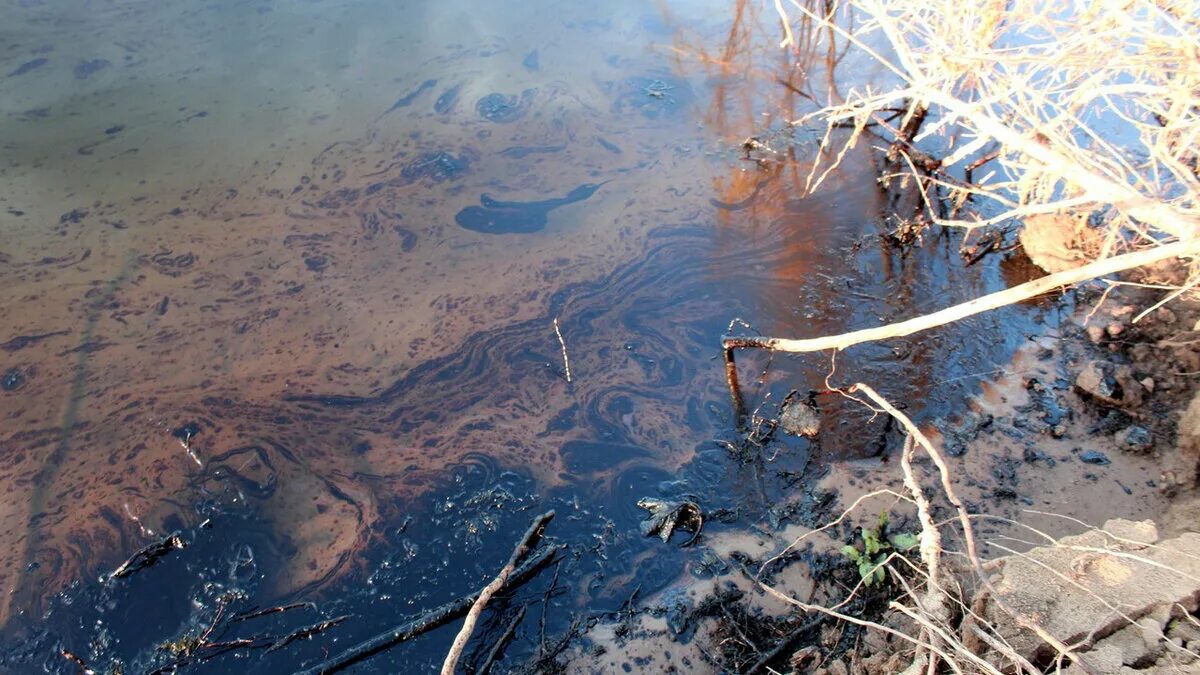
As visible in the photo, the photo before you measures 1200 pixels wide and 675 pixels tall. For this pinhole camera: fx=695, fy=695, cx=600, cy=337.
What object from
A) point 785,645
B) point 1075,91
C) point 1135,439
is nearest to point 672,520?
point 785,645

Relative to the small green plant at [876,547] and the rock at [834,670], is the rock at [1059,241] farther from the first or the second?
Result: the rock at [834,670]

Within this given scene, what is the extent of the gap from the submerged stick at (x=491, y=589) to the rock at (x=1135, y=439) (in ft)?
9.69

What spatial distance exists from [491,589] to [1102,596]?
2.22m

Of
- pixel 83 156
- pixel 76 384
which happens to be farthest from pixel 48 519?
pixel 83 156

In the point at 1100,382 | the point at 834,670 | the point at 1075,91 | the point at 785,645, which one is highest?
the point at 1075,91

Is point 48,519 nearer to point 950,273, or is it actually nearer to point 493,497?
point 493,497

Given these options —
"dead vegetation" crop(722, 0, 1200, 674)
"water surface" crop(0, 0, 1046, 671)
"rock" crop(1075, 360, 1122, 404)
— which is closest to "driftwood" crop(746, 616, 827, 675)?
"dead vegetation" crop(722, 0, 1200, 674)

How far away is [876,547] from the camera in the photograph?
10.5ft

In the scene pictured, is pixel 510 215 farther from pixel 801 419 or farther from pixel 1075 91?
pixel 1075 91

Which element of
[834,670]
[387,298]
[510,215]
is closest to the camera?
[834,670]

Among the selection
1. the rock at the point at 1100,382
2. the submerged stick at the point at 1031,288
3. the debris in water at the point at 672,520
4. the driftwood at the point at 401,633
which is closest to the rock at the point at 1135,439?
the rock at the point at 1100,382

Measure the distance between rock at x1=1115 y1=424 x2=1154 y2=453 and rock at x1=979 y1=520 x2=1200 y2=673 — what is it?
3.45 feet

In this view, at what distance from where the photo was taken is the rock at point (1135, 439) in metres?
3.53

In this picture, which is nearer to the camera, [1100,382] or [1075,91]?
[1075,91]
